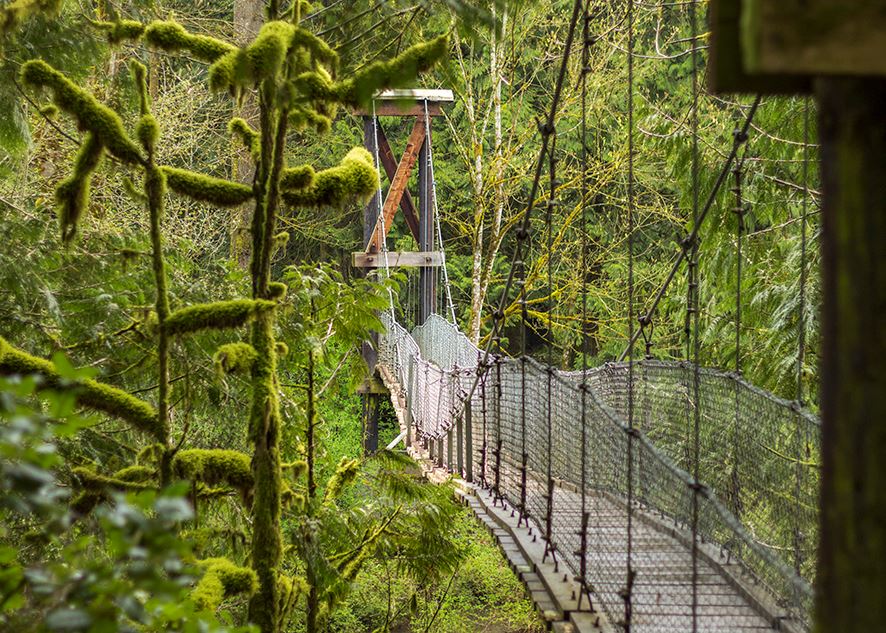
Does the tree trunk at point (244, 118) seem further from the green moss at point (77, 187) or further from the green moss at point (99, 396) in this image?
the green moss at point (99, 396)

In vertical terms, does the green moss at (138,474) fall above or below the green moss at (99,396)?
below

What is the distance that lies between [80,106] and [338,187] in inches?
21.2

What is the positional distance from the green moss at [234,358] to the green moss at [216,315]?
49 mm

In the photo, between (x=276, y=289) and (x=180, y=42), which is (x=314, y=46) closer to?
(x=180, y=42)

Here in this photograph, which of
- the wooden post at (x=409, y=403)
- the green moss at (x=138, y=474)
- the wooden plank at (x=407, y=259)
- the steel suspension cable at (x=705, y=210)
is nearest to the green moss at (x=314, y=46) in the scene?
the steel suspension cable at (x=705, y=210)

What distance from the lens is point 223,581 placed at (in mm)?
2199

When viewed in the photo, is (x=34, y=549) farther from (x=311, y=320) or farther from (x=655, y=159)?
(x=655, y=159)

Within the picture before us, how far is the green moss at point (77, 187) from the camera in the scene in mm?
2215

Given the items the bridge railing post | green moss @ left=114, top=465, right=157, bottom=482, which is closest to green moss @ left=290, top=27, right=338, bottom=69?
green moss @ left=114, top=465, right=157, bottom=482

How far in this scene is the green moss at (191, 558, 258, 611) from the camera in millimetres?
2109

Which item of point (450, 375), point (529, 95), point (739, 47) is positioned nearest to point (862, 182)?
point (739, 47)

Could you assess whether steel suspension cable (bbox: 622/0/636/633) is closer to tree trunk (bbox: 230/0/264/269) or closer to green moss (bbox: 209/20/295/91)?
green moss (bbox: 209/20/295/91)

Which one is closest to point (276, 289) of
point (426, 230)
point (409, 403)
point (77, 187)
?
point (77, 187)

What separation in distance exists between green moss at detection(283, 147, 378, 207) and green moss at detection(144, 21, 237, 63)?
32 cm
